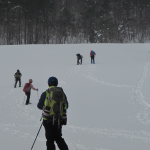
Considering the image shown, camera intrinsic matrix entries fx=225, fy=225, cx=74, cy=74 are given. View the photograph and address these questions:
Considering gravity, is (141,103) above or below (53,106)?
below

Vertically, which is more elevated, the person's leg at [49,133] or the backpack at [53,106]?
the backpack at [53,106]

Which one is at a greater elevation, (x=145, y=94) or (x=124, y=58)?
(x=124, y=58)

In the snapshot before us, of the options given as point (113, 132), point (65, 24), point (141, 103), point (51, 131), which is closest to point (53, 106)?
point (51, 131)

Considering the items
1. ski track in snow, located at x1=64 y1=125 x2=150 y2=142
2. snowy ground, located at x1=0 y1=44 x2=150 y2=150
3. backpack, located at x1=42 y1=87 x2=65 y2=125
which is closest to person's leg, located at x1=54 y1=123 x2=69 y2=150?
backpack, located at x1=42 y1=87 x2=65 y2=125

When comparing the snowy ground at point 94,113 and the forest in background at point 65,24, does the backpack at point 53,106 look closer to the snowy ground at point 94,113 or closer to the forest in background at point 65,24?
the snowy ground at point 94,113

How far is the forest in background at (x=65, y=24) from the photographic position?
49281mm

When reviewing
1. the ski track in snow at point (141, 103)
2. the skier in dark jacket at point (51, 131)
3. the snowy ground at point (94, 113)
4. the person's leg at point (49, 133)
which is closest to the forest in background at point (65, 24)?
the snowy ground at point (94, 113)

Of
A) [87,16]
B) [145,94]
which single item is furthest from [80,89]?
[87,16]

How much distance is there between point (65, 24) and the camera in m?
54.7

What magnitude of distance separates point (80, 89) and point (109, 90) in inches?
70.8

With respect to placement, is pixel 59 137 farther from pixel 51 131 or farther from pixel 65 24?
pixel 65 24

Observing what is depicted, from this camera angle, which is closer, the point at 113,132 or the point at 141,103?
the point at 113,132

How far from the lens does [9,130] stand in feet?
21.7

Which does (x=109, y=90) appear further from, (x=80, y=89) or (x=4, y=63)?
(x=4, y=63)
